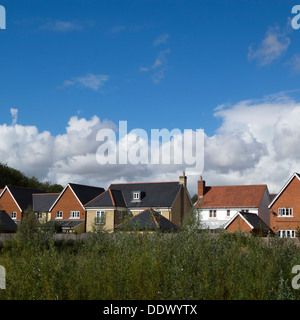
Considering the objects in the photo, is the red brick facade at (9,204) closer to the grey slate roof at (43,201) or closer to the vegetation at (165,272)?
the grey slate roof at (43,201)

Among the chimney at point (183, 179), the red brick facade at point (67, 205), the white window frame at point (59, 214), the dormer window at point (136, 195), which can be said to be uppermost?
the chimney at point (183, 179)

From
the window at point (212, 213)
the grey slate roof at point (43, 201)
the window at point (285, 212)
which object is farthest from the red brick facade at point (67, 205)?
the window at point (285, 212)

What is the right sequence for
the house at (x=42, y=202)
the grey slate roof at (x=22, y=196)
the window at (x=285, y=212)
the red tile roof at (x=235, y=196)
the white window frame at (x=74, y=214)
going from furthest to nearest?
the grey slate roof at (x=22, y=196), the house at (x=42, y=202), the red tile roof at (x=235, y=196), the white window frame at (x=74, y=214), the window at (x=285, y=212)

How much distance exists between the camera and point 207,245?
1040 centimetres

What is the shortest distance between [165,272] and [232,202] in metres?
56.5

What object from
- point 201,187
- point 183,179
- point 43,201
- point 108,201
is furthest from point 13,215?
point 201,187

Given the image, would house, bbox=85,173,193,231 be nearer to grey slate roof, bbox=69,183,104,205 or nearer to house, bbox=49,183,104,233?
house, bbox=49,183,104,233

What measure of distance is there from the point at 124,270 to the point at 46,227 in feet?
43.2

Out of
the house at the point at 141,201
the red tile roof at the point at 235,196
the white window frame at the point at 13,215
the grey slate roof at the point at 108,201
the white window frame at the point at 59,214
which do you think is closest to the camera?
the house at the point at 141,201

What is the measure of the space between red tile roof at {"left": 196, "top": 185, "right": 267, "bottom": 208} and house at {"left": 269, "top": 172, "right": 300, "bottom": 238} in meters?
10.4

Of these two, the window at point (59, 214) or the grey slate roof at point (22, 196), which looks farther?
the grey slate roof at point (22, 196)

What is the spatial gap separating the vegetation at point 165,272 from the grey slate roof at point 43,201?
57.7 m

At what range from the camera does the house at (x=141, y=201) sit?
199ft

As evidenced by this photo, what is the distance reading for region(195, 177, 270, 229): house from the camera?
2490 inches
